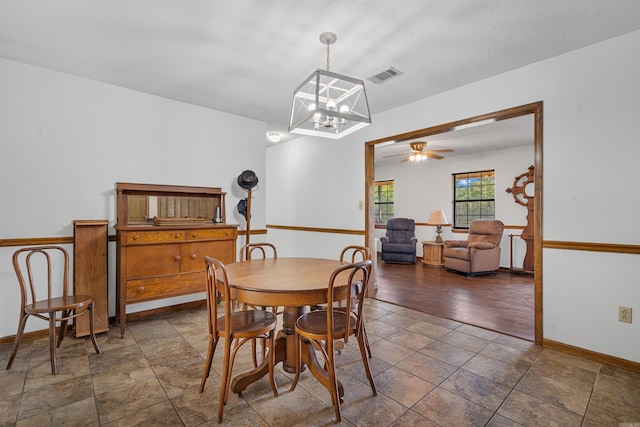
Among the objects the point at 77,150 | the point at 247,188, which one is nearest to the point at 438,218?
the point at 247,188

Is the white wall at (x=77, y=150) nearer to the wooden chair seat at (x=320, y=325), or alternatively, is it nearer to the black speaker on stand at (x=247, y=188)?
the black speaker on stand at (x=247, y=188)

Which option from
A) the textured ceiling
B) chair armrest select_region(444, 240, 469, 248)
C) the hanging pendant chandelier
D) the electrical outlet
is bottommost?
the electrical outlet

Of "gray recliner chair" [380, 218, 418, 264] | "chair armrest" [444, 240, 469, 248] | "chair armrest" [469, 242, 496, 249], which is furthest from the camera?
"gray recliner chair" [380, 218, 418, 264]

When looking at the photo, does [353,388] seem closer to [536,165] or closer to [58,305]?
[58,305]

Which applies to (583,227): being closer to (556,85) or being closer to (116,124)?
(556,85)

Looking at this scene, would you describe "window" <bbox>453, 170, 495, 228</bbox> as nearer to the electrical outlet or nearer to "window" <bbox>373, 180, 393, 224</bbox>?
"window" <bbox>373, 180, 393, 224</bbox>

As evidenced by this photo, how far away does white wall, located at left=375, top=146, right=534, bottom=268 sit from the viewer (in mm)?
6148

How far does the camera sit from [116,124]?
329 cm

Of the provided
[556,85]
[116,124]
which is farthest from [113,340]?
[556,85]

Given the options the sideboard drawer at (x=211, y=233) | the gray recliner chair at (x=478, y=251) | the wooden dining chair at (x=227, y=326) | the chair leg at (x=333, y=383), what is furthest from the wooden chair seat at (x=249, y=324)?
the gray recliner chair at (x=478, y=251)

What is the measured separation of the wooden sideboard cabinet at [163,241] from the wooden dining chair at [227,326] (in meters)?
1.46

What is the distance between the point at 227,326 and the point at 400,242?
19.4 feet

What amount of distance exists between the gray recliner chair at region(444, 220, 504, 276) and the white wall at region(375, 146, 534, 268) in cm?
63

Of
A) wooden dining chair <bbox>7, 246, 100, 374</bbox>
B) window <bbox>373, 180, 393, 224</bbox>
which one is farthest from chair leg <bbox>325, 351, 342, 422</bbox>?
window <bbox>373, 180, 393, 224</bbox>
